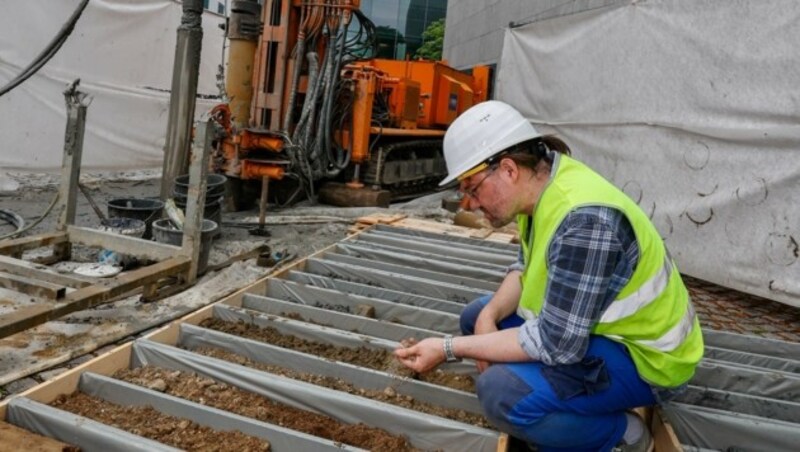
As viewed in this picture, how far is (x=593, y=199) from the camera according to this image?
1908 mm

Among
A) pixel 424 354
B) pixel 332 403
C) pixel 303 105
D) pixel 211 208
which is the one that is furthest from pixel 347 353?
pixel 303 105

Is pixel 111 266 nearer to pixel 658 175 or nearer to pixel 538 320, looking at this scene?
pixel 538 320

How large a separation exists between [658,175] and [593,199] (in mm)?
4253

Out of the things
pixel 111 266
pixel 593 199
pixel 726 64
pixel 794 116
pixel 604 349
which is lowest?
pixel 111 266

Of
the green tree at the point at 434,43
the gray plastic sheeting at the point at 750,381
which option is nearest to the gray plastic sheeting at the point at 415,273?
the gray plastic sheeting at the point at 750,381

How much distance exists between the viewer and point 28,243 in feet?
14.4

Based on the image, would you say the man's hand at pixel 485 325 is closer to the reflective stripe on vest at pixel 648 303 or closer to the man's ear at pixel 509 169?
the reflective stripe on vest at pixel 648 303

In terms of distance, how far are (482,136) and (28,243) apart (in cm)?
367

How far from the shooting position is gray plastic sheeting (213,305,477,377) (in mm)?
2949

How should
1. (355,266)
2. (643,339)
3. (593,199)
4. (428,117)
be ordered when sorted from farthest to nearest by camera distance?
(428,117), (355,266), (643,339), (593,199)

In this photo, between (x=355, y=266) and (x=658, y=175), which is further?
(x=658, y=175)

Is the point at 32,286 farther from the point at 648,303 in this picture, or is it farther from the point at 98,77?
the point at 98,77

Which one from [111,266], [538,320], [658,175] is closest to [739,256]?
[658,175]

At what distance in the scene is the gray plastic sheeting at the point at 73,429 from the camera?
1957mm
